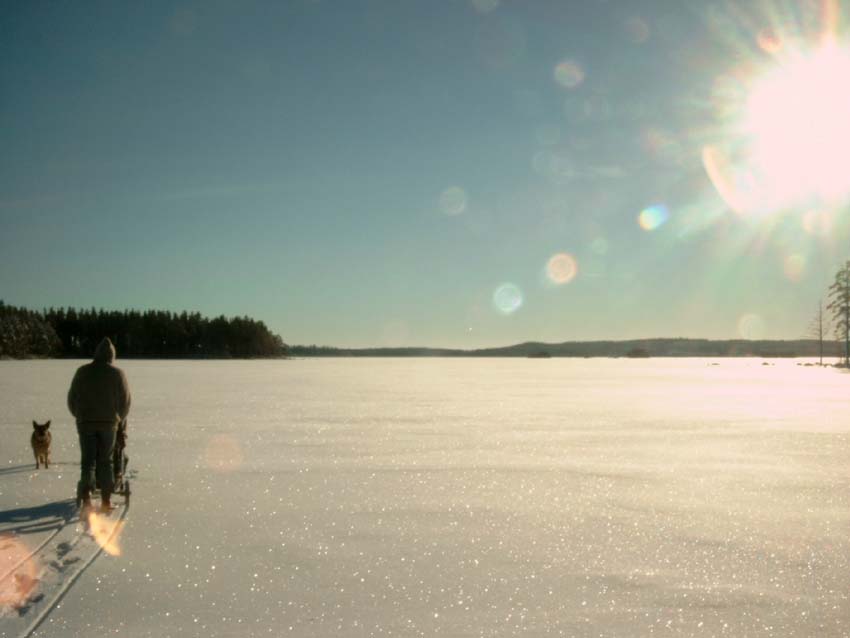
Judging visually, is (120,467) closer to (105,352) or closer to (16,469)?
(105,352)

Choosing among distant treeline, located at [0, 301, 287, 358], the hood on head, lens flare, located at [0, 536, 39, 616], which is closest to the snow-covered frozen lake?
lens flare, located at [0, 536, 39, 616]

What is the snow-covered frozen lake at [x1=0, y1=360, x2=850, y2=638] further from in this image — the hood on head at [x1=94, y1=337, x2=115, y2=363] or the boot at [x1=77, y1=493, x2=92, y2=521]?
the hood on head at [x1=94, y1=337, x2=115, y2=363]

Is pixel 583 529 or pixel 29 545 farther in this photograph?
pixel 583 529

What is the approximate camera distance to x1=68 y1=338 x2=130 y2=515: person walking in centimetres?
781

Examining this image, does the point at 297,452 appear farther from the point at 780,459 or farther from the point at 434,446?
the point at 780,459

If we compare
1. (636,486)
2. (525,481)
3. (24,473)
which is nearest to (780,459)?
(636,486)

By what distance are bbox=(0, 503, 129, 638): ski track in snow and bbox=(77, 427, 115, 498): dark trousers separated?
1.26 ft

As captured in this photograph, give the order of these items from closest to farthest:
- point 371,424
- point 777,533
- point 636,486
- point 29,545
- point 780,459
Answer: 1. point 29,545
2. point 777,533
3. point 636,486
4. point 780,459
5. point 371,424

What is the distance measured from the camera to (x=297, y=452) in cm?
1276

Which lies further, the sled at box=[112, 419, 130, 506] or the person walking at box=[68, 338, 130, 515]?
the sled at box=[112, 419, 130, 506]

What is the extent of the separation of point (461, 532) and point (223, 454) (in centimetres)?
647

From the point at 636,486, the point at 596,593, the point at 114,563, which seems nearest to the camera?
the point at 596,593

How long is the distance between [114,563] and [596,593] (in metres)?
4.01

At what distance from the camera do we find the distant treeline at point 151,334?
4794 inches
